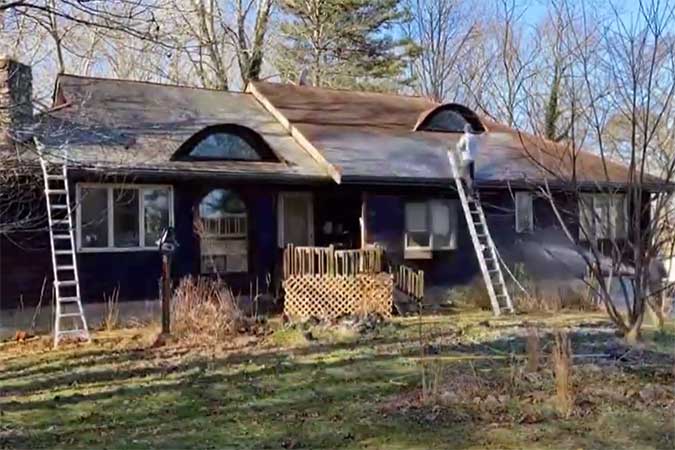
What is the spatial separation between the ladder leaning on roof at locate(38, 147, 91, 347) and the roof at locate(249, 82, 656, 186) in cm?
457

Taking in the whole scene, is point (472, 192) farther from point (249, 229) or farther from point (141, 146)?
point (141, 146)

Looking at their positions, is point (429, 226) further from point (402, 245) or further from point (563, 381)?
point (563, 381)

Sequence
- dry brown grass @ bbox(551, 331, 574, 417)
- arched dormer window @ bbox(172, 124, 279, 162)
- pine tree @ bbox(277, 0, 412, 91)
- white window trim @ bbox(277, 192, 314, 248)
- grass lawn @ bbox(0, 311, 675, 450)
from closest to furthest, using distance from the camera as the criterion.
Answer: grass lawn @ bbox(0, 311, 675, 450) < dry brown grass @ bbox(551, 331, 574, 417) < arched dormer window @ bbox(172, 124, 279, 162) < white window trim @ bbox(277, 192, 314, 248) < pine tree @ bbox(277, 0, 412, 91)

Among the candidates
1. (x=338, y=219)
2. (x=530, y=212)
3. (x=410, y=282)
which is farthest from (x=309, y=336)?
(x=530, y=212)

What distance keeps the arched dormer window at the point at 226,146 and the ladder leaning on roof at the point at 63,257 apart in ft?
6.56

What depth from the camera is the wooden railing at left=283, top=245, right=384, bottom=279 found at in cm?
1249

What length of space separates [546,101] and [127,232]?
34.6 ft

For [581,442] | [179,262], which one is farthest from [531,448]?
[179,262]

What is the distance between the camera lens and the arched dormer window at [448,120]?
16689mm

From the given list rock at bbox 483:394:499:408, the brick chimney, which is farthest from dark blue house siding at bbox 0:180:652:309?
rock at bbox 483:394:499:408

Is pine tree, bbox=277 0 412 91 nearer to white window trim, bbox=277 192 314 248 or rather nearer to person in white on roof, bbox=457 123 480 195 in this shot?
white window trim, bbox=277 192 314 248

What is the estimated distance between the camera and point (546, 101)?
17641mm

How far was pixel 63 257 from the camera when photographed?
37.7 feet

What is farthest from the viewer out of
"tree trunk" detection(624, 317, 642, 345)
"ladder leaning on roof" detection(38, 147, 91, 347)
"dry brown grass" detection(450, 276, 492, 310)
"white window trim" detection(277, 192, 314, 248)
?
"dry brown grass" detection(450, 276, 492, 310)
